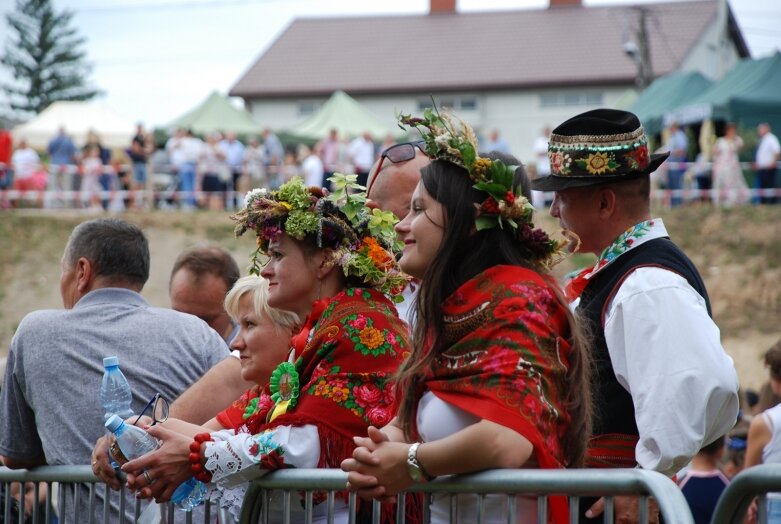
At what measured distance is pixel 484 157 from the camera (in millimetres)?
3639

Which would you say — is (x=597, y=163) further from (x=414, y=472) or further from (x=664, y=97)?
(x=664, y=97)

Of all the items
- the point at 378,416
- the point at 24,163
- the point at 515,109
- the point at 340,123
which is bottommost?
the point at 378,416

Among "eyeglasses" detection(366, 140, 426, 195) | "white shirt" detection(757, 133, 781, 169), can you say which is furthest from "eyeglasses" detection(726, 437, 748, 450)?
"white shirt" detection(757, 133, 781, 169)

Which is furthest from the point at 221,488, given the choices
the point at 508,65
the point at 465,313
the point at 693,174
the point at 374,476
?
the point at 508,65

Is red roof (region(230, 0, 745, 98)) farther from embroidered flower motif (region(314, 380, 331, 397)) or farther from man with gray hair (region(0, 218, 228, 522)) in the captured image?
embroidered flower motif (region(314, 380, 331, 397))

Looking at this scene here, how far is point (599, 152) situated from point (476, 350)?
1.08 metres

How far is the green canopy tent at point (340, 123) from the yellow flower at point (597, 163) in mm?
31050

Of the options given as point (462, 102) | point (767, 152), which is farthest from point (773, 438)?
point (462, 102)

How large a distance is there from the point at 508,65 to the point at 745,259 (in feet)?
96.2

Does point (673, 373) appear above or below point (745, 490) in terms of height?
above

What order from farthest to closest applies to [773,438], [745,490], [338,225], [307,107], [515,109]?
[307,107] → [515,109] → [773,438] → [338,225] → [745,490]

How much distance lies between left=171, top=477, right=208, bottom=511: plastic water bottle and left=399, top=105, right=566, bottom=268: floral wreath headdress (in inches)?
52.4

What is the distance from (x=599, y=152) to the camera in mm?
4109

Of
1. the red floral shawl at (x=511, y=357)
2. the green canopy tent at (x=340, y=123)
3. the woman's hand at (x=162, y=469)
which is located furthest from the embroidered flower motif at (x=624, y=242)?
the green canopy tent at (x=340, y=123)
